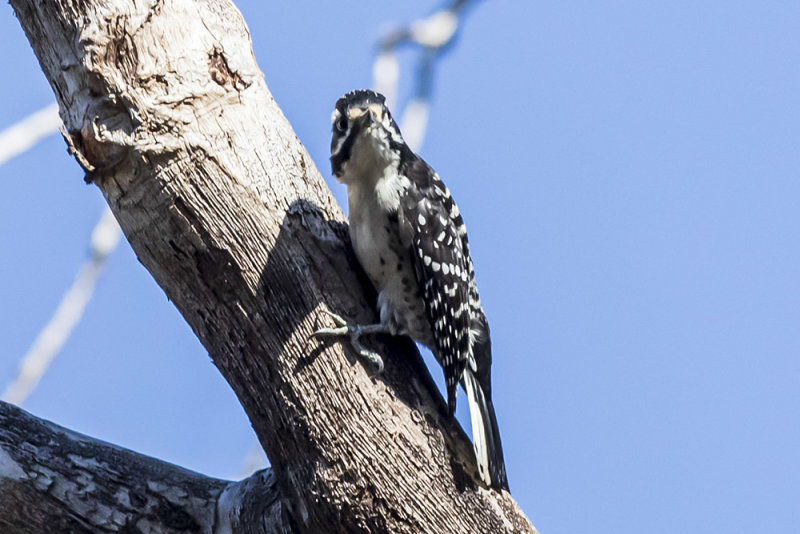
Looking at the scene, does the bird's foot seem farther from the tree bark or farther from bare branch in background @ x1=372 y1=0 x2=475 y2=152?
bare branch in background @ x1=372 y1=0 x2=475 y2=152

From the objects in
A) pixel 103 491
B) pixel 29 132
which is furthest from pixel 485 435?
pixel 29 132

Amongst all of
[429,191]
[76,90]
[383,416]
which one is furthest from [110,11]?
[383,416]

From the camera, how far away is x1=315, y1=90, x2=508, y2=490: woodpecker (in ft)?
12.2

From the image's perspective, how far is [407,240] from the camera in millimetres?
3840

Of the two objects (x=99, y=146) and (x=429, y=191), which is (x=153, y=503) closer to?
(x=99, y=146)

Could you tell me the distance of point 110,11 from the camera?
3.29 m

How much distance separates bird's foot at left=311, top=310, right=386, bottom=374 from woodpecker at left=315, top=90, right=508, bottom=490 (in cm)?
24

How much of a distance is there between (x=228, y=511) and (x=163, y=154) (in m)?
1.33

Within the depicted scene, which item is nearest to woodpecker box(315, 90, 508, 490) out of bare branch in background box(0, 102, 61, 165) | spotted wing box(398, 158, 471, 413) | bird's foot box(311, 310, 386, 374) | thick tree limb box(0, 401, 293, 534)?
spotted wing box(398, 158, 471, 413)

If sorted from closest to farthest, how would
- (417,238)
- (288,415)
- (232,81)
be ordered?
(288,415) < (232,81) < (417,238)

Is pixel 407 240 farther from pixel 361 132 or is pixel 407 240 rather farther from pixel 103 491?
pixel 103 491

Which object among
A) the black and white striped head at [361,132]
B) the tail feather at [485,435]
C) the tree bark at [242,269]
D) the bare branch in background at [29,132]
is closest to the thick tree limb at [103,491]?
the tree bark at [242,269]

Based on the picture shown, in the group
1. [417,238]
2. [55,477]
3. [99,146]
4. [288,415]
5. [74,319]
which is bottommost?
[55,477]

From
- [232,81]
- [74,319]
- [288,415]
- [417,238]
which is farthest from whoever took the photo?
[74,319]
